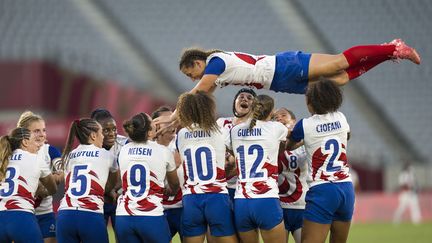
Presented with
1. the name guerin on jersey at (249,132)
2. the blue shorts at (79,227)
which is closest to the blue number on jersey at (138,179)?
the blue shorts at (79,227)

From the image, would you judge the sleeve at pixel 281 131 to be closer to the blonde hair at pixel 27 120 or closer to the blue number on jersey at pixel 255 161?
the blue number on jersey at pixel 255 161

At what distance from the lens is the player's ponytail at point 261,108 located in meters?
9.55

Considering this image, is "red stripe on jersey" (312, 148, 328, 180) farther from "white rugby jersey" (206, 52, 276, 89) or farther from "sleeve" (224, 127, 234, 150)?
"white rugby jersey" (206, 52, 276, 89)

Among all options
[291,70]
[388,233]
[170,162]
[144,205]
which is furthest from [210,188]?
[388,233]

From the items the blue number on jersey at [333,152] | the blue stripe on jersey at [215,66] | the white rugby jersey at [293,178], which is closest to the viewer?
the blue number on jersey at [333,152]

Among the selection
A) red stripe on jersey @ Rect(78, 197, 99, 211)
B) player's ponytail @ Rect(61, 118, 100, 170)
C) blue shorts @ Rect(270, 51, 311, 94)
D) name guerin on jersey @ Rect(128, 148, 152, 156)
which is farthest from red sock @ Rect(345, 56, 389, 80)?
red stripe on jersey @ Rect(78, 197, 99, 211)

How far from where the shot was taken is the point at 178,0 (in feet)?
103

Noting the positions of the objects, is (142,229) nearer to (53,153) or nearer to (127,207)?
(127,207)

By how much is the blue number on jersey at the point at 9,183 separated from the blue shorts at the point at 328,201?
10.2 feet

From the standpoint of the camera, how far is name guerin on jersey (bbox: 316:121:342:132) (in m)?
9.57

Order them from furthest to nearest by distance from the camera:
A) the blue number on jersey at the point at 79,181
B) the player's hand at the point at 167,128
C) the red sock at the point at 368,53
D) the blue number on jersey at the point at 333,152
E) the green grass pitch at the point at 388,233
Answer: the green grass pitch at the point at 388,233 → the red sock at the point at 368,53 → the player's hand at the point at 167,128 → the blue number on jersey at the point at 79,181 → the blue number on jersey at the point at 333,152

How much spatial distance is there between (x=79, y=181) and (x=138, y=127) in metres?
0.88

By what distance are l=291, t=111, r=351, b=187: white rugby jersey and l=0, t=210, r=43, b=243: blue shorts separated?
2.95 m

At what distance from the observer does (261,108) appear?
957 cm
